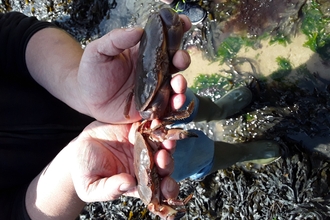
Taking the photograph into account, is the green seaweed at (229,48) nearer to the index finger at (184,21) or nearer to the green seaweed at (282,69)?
the green seaweed at (282,69)

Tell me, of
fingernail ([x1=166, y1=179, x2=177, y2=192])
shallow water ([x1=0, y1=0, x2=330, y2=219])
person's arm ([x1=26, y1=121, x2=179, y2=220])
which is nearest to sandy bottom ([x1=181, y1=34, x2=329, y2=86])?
shallow water ([x1=0, y1=0, x2=330, y2=219])

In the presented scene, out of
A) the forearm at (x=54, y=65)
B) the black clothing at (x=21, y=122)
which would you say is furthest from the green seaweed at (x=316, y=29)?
the black clothing at (x=21, y=122)

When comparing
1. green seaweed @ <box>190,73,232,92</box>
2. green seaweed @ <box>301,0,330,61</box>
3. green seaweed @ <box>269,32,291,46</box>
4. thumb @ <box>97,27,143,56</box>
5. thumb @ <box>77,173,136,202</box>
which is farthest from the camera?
green seaweed @ <box>190,73,232,92</box>

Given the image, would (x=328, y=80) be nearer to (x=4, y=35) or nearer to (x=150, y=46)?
(x=150, y=46)

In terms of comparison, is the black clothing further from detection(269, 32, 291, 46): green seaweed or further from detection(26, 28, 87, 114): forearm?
detection(269, 32, 291, 46): green seaweed

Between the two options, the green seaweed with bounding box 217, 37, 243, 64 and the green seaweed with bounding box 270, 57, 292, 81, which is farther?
the green seaweed with bounding box 217, 37, 243, 64

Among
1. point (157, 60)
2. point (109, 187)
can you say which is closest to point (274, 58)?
point (157, 60)
